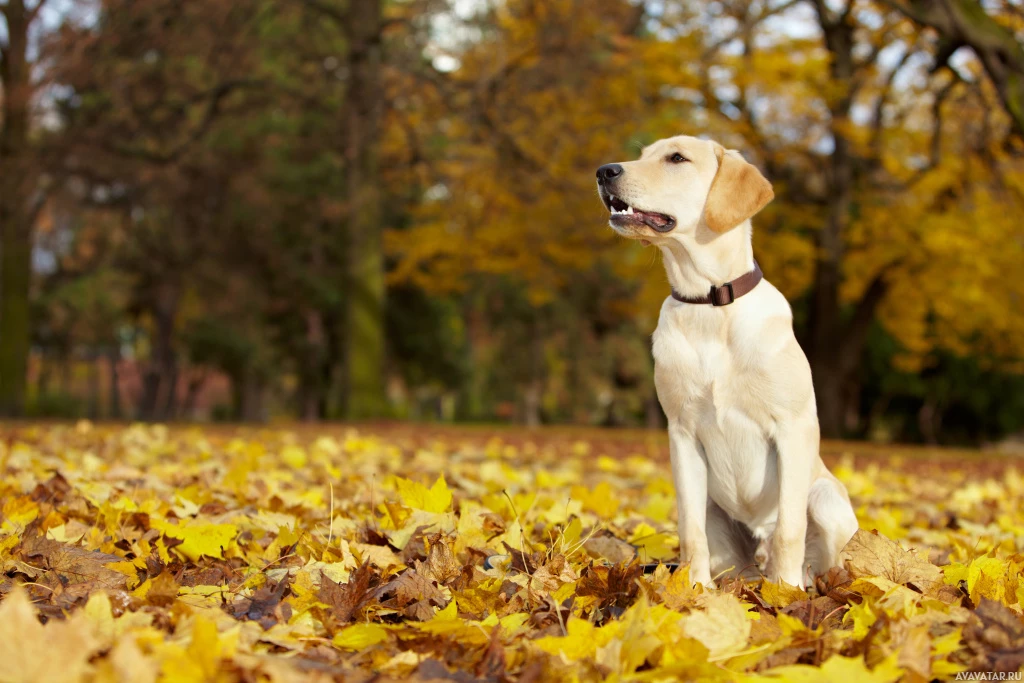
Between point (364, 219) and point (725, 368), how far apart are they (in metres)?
16.5

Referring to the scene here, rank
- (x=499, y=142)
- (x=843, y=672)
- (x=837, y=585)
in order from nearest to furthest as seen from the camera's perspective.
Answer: (x=843, y=672)
(x=837, y=585)
(x=499, y=142)

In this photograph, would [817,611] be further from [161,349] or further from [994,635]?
[161,349]

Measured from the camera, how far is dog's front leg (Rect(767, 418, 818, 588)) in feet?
10.3

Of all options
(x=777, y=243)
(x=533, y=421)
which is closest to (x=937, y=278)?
(x=777, y=243)

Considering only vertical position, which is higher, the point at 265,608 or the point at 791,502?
the point at 791,502

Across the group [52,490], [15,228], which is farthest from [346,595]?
[15,228]

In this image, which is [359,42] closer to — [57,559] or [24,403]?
[24,403]

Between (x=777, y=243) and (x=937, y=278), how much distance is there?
3150 mm

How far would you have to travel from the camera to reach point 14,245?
16.7 meters

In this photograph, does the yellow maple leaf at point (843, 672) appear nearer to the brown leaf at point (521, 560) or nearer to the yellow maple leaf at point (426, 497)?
the brown leaf at point (521, 560)

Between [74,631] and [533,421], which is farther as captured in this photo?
[533,421]

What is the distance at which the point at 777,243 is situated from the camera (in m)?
17.3

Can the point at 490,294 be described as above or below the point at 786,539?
above

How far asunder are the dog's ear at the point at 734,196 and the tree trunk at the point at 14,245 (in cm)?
1446
